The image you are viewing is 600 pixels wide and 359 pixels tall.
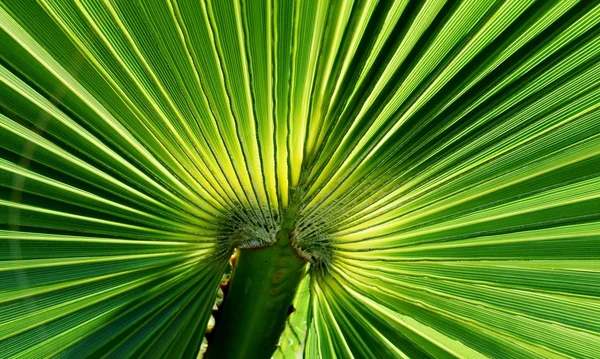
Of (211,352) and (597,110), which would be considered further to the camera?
(211,352)

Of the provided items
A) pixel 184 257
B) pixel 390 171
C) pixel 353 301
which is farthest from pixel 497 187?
pixel 184 257

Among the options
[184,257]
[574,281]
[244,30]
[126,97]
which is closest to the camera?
[244,30]

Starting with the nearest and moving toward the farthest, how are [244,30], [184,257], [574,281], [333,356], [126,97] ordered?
[244,30], [126,97], [574,281], [184,257], [333,356]

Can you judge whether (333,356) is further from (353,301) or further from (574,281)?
(574,281)

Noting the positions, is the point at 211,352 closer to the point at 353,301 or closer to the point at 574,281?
the point at 353,301

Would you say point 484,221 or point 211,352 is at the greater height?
point 484,221

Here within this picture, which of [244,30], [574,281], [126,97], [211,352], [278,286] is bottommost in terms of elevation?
[211,352]
